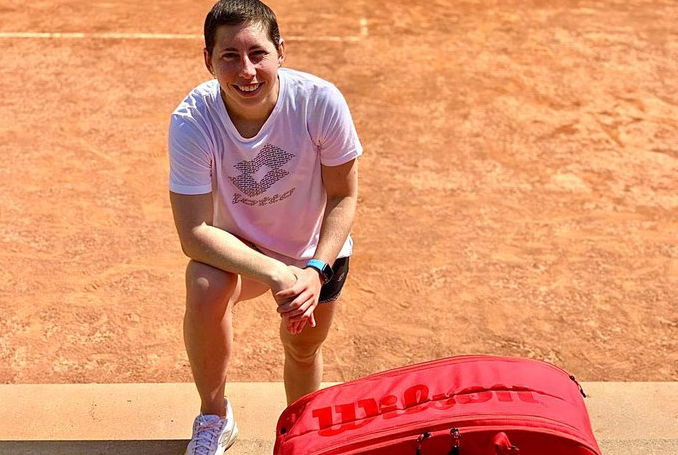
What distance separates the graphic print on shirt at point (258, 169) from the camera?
3283 mm

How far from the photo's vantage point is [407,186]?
6.51 metres

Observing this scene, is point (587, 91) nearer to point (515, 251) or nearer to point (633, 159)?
point (633, 159)

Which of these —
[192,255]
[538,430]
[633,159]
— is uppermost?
[192,255]

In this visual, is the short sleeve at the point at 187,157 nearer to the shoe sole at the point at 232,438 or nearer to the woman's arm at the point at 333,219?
the woman's arm at the point at 333,219

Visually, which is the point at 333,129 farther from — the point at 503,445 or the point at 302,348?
the point at 503,445

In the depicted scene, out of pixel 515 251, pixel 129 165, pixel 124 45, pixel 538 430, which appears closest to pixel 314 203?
pixel 538 430

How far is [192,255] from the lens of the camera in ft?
10.5

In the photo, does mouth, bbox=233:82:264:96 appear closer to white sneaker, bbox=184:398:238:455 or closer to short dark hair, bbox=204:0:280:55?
short dark hair, bbox=204:0:280:55

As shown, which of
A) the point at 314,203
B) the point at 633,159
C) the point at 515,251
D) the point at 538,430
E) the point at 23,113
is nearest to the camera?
the point at 538,430

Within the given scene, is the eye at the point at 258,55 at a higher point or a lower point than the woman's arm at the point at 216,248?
higher

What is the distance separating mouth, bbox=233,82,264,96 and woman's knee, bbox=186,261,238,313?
63cm

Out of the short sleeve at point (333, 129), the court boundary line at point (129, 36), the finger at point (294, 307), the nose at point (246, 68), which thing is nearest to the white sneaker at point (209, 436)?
the finger at point (294, 307)

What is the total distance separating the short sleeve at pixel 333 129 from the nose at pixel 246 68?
30 centimetres

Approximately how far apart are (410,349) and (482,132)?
9.68ft
